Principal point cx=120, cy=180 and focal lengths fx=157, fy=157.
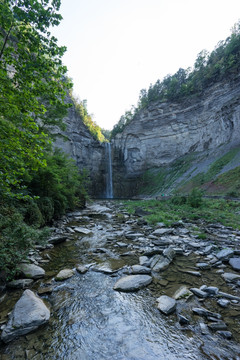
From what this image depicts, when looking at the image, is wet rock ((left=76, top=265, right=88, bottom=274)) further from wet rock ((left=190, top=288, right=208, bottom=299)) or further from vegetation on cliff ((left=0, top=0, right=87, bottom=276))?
wet rock ((left=190, top=288, right=208, bottom=299))

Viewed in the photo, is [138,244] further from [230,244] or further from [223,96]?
[223,96]

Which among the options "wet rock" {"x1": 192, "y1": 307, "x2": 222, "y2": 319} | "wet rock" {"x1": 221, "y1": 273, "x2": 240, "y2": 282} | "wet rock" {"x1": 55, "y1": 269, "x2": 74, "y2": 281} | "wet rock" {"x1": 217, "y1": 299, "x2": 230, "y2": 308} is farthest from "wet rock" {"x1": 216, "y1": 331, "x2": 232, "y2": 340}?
"wet rock" {"x1": 55, "y1": 269, "x2": 74, "y2": 281}

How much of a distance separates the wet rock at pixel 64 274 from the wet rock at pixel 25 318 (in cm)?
90

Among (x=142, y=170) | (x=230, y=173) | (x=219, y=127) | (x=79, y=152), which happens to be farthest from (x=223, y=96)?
(x=79, y=152)

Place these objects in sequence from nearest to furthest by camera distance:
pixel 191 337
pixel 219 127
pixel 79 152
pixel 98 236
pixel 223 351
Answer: pixel 223 351
pixel 191 337
pixel 98 236
pixel 219 127
pixel 79 152

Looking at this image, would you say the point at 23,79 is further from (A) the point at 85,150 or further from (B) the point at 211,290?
(A) the point at 85,150

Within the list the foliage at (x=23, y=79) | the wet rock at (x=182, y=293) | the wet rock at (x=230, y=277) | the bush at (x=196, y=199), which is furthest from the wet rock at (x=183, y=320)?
the bush at (x=196, y=199)

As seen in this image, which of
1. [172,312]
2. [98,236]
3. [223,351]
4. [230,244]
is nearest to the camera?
[223,351]

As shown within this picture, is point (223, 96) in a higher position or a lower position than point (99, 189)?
higher

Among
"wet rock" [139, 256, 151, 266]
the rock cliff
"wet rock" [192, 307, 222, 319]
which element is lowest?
"wet rock" [139, 256, 151, 266]

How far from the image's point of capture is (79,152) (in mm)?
37094

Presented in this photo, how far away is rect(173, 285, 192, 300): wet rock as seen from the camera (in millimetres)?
2679

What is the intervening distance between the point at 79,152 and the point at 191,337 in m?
37.6

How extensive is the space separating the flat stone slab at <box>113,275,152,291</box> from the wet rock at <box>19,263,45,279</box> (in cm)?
169
